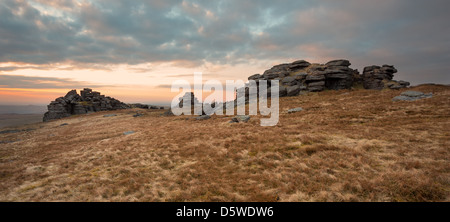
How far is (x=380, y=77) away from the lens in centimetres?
5978

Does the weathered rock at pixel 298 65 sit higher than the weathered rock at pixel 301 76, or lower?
higher

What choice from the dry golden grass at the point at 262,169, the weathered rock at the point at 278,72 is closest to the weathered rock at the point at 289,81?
the weathered rock at the point at 278,72

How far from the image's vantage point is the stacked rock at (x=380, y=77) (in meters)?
57.3

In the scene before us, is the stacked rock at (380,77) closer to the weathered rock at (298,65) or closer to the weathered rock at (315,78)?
the weathered rock at (315,78)

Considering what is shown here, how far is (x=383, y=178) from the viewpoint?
7.81 metres

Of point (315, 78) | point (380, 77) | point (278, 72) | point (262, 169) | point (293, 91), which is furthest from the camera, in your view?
point (278, 72)

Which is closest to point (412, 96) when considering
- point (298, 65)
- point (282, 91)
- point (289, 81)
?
point (282, 91)

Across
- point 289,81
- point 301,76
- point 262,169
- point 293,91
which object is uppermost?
point 301,76

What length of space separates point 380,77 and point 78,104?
13078 centimetres

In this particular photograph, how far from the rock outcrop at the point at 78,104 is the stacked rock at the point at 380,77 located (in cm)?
12428

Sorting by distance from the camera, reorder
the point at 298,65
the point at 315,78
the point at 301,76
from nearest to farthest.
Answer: the point at 315,78 < the point at 301,76 < the point at 298,65

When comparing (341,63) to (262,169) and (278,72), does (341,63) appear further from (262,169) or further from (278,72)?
(262,169)
